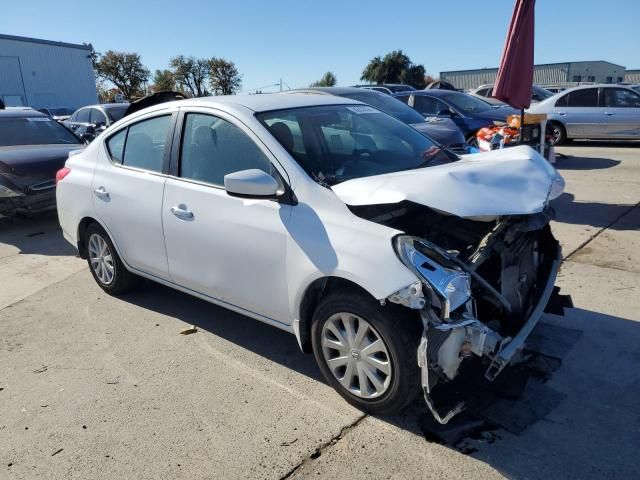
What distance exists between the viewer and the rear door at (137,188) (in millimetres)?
4110

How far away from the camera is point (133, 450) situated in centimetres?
291

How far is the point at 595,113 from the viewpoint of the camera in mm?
13453

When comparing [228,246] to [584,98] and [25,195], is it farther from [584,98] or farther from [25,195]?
[584,98]

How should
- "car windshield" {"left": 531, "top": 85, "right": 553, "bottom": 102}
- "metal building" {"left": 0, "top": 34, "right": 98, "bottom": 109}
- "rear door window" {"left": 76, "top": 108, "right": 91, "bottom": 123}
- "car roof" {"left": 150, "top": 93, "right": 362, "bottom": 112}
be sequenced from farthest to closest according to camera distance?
"metal building" {"left": 0, "top": 34, "right": 98, "bottom": 109}
"car windshield" {"left": 531, "top": 85, "right": 553, "bottom": 102}
"rear door window" {"left": 76, "top": 108, "right": 91, "bottom": 123}
"car roof" {"left": 150, "top": 93, "right": 362, "bottom": 112}

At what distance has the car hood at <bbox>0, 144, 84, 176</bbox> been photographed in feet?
24.8

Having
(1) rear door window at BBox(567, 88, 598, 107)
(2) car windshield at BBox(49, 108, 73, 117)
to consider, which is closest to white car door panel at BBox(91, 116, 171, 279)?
(1) rear door window at BBox(567, 88, 598, 107)

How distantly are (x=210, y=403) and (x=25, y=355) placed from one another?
1782 mm

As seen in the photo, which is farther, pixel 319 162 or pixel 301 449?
pixel 319 162

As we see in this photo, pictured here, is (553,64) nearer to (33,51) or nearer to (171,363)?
(33,51)

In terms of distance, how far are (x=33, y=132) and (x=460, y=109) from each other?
8.43 metres

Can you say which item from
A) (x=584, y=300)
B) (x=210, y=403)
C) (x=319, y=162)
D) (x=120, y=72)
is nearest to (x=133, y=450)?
(x=210, y=403)

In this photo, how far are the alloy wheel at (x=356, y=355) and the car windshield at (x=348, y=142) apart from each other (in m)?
0.87

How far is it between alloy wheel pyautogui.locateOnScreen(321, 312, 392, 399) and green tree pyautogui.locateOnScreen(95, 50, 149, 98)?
68.2 meters

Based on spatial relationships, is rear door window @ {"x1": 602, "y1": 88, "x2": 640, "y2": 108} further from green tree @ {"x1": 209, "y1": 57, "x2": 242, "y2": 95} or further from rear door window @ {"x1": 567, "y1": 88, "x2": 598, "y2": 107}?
green tree @ {"x1": 209, "y1": 57, "x2": 242, "y2": 95}
